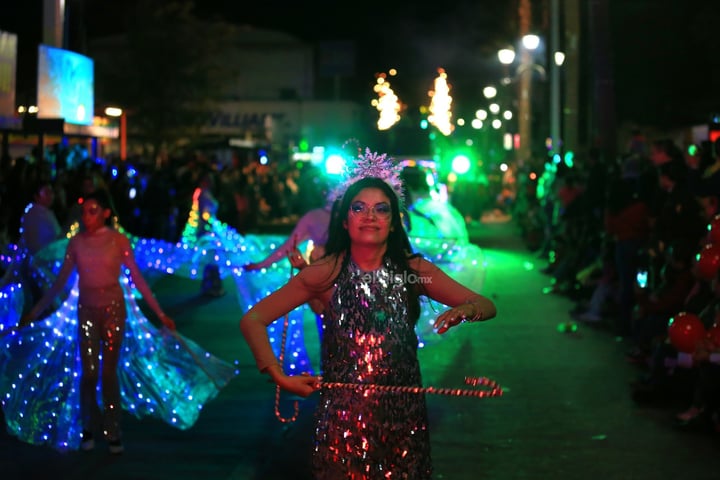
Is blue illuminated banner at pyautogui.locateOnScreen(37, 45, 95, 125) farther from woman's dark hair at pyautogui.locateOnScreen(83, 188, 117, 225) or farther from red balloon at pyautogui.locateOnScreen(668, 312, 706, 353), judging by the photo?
red balloon at pyautogui.locateOnScreen(668, 312, 706, 353)

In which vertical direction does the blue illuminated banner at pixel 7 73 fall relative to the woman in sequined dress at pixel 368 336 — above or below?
above

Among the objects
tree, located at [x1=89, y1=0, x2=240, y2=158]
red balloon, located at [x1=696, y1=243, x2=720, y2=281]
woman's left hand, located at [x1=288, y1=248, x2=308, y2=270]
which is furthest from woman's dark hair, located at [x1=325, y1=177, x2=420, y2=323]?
tree, located at [x1=89, y1=0, x2=240, y2=158]

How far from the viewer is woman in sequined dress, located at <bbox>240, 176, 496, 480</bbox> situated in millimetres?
4465

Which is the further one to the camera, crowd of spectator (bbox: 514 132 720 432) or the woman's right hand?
crowd of spectator (bbox: 514 132 720 432)

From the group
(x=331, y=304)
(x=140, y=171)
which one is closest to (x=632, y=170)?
(x=331, y=304)

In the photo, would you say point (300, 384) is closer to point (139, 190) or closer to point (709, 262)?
point (709, 262)

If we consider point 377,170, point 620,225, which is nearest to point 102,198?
point 377,170

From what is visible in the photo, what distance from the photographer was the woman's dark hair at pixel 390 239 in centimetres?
465

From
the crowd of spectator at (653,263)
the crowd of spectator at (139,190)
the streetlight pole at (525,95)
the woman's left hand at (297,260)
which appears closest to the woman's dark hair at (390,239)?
the woman's left hand at (297,260)

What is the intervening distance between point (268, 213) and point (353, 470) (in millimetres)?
32506

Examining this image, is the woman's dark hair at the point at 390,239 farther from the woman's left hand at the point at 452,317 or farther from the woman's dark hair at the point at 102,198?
the woman's dark hair at the point at 102,198

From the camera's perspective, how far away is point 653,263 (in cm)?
1114

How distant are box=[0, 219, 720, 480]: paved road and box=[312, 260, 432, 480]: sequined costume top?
2.72 metres

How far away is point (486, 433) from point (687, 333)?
1.68 metres
